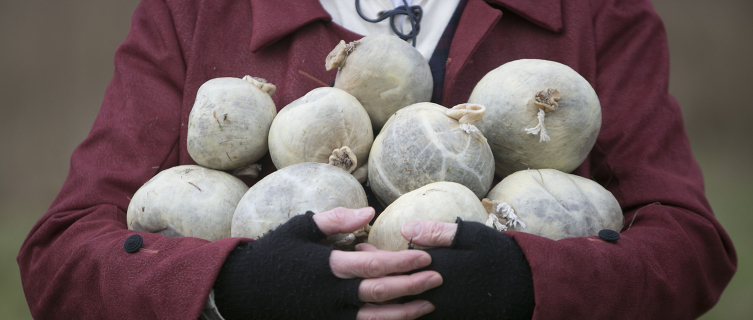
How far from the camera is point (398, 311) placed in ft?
3.59

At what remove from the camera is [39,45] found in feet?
13.1

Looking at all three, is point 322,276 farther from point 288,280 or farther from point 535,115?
point 535,115

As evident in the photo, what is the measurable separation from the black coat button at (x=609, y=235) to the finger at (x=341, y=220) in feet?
1.76

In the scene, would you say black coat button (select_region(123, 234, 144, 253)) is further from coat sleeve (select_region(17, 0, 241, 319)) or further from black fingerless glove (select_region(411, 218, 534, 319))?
black fingerless glove (select_region(411, 218, 534, 319))

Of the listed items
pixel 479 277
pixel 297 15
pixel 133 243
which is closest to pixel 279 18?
pixel 297 15

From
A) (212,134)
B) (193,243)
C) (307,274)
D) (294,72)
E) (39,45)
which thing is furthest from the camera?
(39,45)

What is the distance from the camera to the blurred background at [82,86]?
398cm

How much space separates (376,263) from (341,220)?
11 centimetres

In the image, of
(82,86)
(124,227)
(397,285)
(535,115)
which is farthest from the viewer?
(82,86)

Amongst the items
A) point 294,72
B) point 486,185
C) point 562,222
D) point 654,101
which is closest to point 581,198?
point 562,222

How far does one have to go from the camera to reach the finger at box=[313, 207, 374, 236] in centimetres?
110

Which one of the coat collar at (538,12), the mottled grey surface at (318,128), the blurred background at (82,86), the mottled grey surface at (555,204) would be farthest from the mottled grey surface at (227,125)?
the blurred background at (82,86)

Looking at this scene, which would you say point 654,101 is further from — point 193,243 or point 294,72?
point 193,243

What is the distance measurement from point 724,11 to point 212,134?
4206 mm
